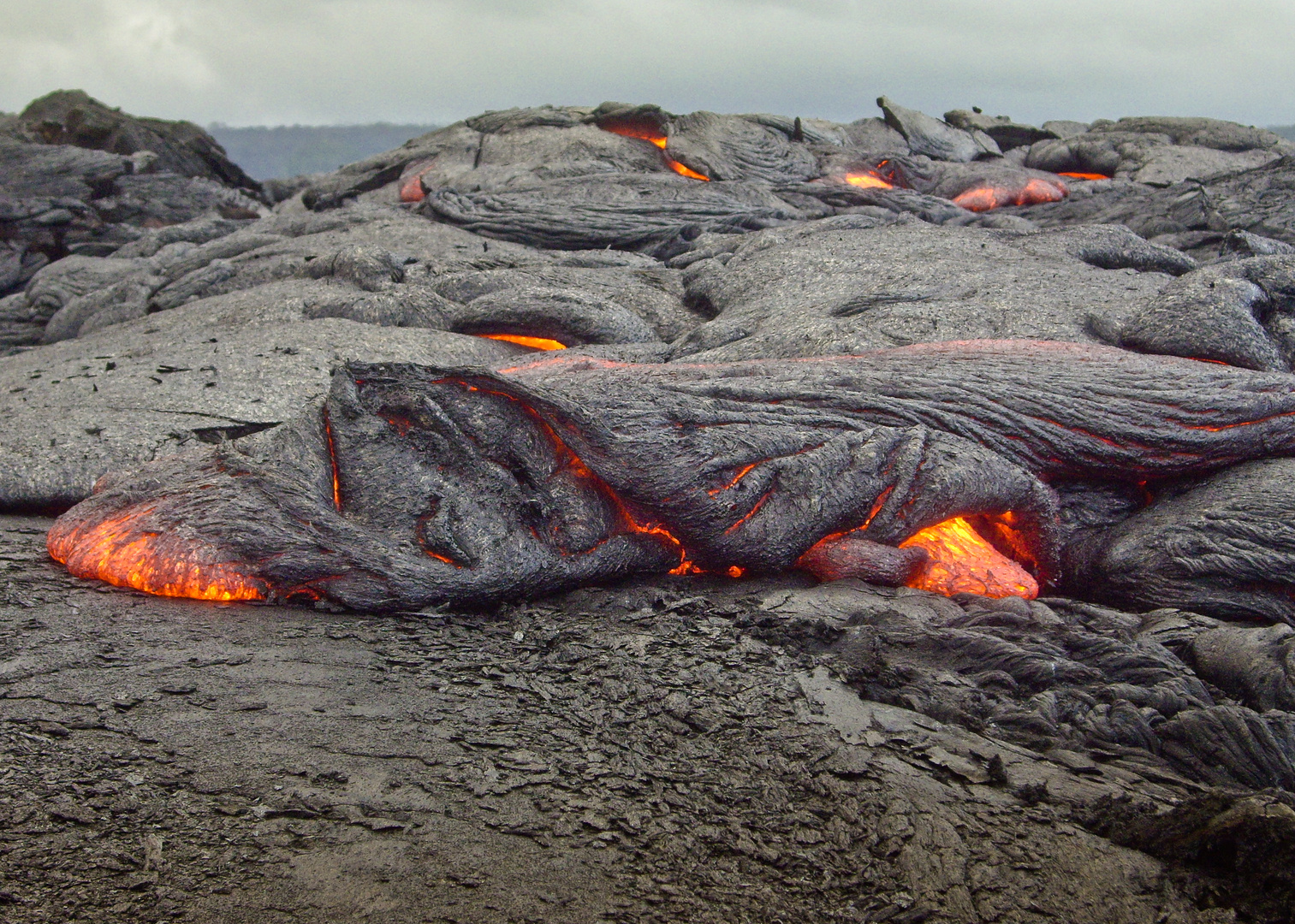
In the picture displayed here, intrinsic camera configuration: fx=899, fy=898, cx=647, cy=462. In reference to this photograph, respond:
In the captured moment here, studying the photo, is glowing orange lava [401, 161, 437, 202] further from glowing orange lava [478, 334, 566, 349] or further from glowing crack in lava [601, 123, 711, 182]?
glowing orange lava [478, 334, 566, 349]

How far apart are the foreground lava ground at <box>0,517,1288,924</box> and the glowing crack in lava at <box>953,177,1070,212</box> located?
14.8 m

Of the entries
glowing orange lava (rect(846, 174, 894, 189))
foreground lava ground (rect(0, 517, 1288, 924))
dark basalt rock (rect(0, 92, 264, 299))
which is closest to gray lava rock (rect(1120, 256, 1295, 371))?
foreground lava ground (rect(0, 517, 1288, 924))

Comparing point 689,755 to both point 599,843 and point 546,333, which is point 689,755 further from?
point 546,333

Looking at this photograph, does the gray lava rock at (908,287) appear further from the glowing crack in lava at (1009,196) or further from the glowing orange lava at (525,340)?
Result: the glowing crack in lava at (1009,196)

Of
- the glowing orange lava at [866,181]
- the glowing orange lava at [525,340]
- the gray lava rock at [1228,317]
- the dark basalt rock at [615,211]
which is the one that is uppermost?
the glowing orange lava at [866,181]

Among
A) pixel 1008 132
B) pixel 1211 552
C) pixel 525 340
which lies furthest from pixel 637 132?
pixel 1211 552

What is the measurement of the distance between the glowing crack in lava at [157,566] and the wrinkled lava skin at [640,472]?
2cm

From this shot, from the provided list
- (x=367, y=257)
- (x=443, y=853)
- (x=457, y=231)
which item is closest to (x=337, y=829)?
(x=443, y=853)

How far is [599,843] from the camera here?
2920 mm

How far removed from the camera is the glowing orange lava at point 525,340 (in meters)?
9.47

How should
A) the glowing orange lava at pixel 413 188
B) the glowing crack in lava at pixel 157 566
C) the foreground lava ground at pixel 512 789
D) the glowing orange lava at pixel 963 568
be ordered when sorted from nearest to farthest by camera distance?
1. the foreground lava ground at pixel 512 789
2. the glowing crack in lava at pixel 157 566
3. the glowing orange lava at pixel 963 568
4. the glowing orange lava at pixel 413 188

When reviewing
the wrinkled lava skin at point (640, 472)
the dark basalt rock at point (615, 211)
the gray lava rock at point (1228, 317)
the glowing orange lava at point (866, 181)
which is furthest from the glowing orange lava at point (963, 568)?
the glowing orange lava at point (866, 181)

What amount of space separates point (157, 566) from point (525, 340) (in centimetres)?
518

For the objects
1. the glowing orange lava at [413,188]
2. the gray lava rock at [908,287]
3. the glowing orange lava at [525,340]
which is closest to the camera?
the gray lava rock at [908,287]
